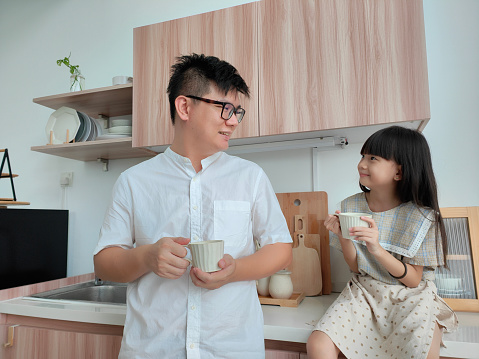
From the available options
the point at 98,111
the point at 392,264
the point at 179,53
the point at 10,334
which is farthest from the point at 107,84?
the point at 392,264

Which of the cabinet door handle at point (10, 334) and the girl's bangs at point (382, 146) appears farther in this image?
the cabinet door handle at point (10, 334)

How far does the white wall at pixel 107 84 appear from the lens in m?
1.49

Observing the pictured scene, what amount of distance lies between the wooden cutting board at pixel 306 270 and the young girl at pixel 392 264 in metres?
Answer: 0.25

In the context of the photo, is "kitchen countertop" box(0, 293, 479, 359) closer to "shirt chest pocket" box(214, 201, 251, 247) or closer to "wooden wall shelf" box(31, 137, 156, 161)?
"shirt chest pocket" box(214, 201, 251, 247)

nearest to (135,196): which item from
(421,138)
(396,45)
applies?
(421,138)

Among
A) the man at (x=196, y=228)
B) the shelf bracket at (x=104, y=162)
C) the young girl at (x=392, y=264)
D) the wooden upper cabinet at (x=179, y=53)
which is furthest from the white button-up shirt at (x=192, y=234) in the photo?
the shelf bracket at (x=104, y=162)

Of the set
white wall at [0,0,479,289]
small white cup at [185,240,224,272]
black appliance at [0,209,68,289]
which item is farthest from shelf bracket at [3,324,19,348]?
small white cup at [185,240,224,272]

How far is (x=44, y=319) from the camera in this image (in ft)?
4.45

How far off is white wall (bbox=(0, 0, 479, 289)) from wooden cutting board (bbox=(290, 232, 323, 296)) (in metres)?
0.14

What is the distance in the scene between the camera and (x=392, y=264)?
1.04m

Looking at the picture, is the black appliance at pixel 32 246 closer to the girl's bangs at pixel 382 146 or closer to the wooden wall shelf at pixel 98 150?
the wooden wall shelf at pixel 98 150

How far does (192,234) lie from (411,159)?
0.73 metres

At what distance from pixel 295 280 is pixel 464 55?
3.80 feet

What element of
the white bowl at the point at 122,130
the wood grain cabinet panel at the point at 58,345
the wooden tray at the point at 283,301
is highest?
the white bowl at the point at 122,130
